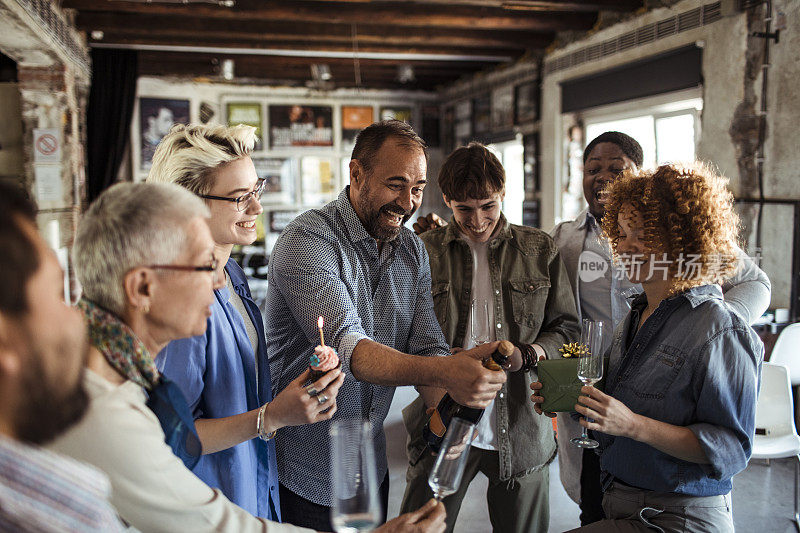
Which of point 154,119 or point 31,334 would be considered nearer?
point 31,334

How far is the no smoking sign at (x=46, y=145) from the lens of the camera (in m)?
6.23

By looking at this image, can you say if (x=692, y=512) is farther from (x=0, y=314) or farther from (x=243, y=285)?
(x=0, y=314)

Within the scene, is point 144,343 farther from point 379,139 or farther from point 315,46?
point 315,46

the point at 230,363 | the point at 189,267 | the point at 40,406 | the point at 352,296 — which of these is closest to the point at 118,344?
the point at 189,267

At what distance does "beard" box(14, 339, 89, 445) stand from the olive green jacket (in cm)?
173

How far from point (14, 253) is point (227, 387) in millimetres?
874

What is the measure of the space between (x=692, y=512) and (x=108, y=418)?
1.46 meters

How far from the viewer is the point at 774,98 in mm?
4477

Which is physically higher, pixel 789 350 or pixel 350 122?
pixel 350 122

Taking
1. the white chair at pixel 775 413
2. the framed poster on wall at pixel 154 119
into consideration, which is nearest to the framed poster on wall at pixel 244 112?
the framed poster on wall at pixel 154 119

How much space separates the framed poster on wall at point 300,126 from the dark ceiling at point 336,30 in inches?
54.1

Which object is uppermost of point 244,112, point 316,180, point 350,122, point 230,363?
point 244,112

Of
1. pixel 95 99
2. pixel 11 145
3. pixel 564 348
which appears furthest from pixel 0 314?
pixel 95 99

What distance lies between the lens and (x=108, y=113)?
344 inches
